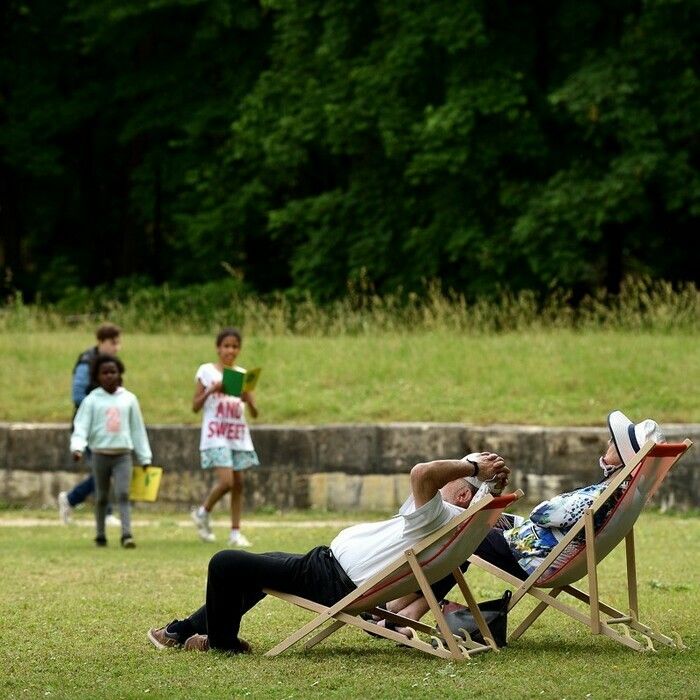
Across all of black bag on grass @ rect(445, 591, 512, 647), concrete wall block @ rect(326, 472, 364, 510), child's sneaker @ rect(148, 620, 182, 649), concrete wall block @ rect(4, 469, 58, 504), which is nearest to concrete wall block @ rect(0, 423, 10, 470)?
concrete wall block @ rect(4, 469, 58, 504)

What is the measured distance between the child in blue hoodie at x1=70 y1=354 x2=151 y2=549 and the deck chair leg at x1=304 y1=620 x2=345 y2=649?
223 inches

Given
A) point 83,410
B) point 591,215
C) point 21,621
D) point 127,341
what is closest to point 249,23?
point 591,215

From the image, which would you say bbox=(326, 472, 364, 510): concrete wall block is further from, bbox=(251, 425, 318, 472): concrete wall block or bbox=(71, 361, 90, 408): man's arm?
bbox=(71, 361, 90, 408): man's arm

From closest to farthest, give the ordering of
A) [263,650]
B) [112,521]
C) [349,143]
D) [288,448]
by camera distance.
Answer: [263,650] < [112,521] < [288,448] < [349,143]

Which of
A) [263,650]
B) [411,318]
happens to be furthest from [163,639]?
[411,318]

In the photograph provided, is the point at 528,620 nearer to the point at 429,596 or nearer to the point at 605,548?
the point at 605,548

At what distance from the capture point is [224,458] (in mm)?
13344

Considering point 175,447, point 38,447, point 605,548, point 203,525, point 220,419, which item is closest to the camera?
point 605,548

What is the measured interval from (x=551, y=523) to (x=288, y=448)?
913cm

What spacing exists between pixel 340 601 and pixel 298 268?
2505 centimetres

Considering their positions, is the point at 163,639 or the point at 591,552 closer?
the point at 591,552

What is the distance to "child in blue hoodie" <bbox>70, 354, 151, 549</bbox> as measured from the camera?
13258mm

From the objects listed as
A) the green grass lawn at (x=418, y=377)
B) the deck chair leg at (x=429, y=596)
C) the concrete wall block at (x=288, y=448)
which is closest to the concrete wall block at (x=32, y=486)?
the green grass lawn at (x=418, y=377)

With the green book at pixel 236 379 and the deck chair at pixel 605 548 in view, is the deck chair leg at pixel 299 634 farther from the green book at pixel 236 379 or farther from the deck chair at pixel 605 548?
the green book at pixel 236 379
